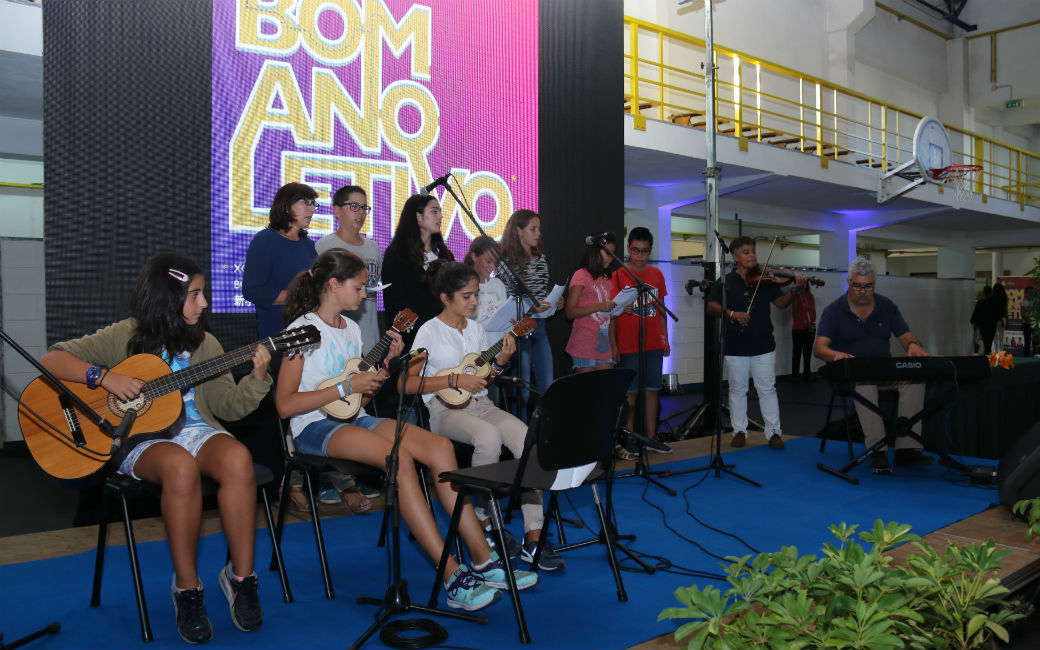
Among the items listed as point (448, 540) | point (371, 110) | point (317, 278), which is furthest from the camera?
point (371, 110)

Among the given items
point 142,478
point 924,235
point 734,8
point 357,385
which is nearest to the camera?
point 142,478

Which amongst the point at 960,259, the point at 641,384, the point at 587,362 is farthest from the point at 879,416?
the point at 960,259

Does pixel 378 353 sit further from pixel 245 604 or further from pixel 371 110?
pixel 371 110

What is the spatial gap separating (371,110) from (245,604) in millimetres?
2649

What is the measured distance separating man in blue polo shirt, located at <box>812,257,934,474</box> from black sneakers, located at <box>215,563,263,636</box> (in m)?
3.22

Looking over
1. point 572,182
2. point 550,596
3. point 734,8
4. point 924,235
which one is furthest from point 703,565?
point 924,235

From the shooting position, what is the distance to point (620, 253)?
4.92m

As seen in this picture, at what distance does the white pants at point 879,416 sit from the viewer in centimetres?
429

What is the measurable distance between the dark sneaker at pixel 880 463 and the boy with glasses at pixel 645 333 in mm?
1170

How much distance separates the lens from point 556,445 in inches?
85.1

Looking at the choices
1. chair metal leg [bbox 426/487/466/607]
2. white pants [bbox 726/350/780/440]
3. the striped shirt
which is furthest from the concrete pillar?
chair metal leg [bbox 426/487/466/607]

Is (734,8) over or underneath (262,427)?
over

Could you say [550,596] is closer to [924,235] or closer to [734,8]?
[734,8]

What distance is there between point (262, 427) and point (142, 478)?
1.48 m
